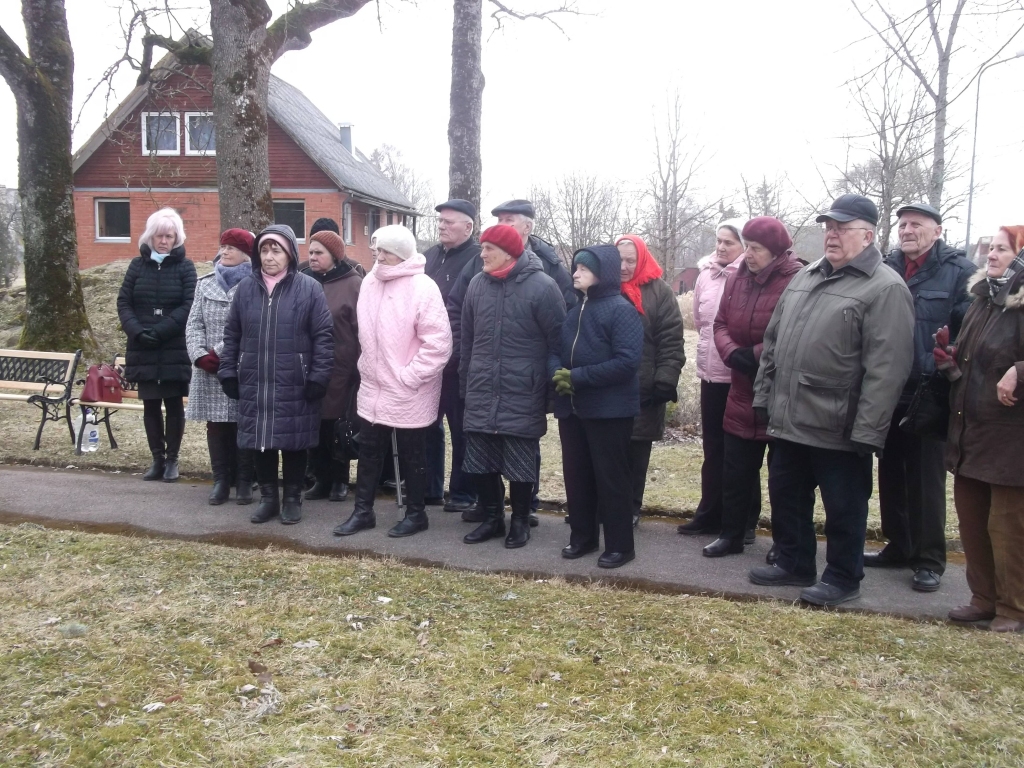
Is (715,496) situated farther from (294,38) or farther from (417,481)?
(294,38)

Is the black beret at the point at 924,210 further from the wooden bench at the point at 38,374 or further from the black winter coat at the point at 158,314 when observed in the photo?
the wooden bench at the point at 38,374

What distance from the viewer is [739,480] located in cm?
535

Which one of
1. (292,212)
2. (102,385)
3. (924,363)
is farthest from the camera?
(292,212)

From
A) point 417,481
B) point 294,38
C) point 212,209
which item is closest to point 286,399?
point 417,481

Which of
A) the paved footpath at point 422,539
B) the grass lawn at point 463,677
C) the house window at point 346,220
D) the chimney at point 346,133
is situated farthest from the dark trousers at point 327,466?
the chimney at point 346,133

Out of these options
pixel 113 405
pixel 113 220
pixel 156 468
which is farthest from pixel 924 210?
pixel 113 220

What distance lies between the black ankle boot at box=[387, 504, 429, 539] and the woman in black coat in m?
2.22

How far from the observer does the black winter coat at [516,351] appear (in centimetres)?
535

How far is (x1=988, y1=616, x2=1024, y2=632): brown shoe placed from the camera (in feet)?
13.8

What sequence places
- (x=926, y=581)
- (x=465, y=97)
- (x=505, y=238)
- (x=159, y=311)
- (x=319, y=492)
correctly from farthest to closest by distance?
(x=465, y=97) < (x=159, y=311) < (x=319, y=492) < (x=505, y=238) < (x=926, y=581)

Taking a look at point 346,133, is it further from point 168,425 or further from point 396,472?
point 396,472

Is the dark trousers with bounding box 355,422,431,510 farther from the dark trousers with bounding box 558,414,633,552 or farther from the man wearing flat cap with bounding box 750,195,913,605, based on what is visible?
the man wearing flat cap with bounding box 750,195,913,605

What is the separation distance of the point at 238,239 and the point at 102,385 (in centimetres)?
228

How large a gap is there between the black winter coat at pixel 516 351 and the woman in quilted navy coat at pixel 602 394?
160 mm
